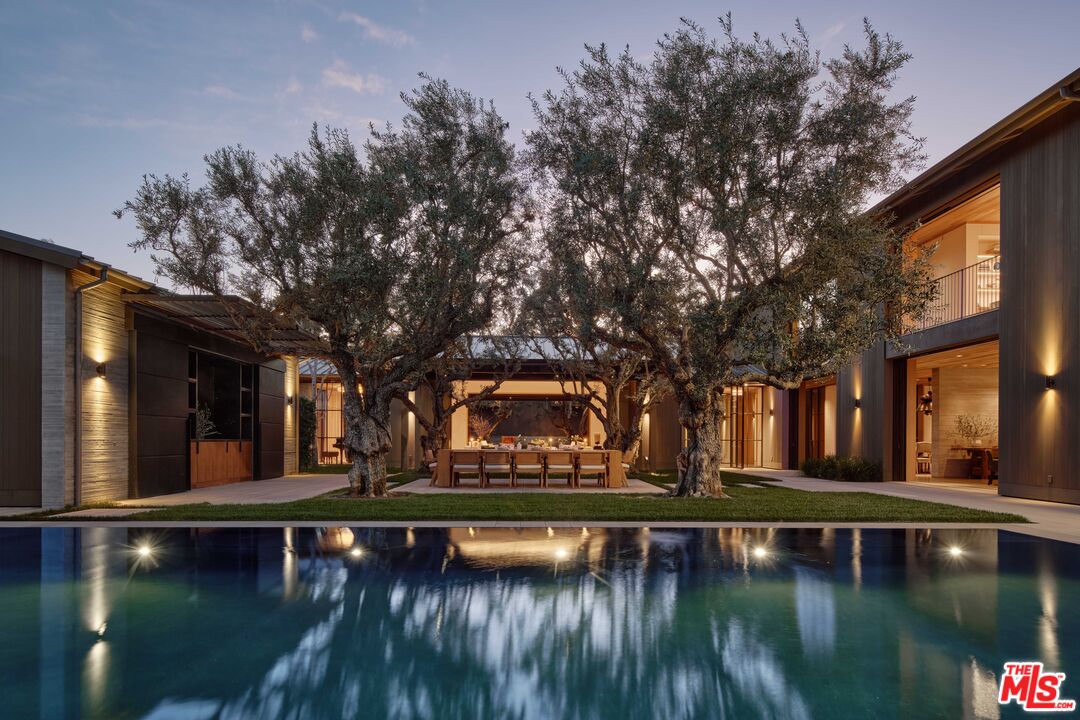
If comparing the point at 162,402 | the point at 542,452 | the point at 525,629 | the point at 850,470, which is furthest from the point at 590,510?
the point at 850,470

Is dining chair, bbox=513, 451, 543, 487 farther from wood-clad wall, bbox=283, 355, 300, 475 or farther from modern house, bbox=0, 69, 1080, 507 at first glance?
wood-clad wall, bbox=283, 355, 300, 475

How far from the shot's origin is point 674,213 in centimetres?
1215

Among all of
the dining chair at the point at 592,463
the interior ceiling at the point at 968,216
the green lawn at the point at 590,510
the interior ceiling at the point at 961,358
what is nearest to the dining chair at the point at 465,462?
the dining chair at the point at 592,463

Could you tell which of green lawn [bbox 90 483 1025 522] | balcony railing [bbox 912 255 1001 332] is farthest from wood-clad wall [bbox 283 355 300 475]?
balcony railing [bbox 912 255 1001 332]

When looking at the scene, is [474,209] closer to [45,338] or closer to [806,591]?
[45,338]

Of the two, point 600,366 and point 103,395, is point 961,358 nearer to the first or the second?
point 600,366

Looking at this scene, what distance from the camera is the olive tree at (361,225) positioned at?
11859 millimetres

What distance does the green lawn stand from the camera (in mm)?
10148

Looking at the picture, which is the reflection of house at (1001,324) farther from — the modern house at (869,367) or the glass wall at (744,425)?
the glass wall at (744,425)

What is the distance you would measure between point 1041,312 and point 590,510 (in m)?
10.0

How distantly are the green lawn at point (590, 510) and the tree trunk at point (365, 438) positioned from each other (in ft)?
2.47

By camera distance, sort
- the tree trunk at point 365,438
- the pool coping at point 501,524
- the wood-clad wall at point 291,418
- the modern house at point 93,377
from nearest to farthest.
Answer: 1. the pool coping at point 501,524
2. the modern house at point 93,377
3. the tree trunk at point 365,438
4. the wood-clad wall at point 291,418

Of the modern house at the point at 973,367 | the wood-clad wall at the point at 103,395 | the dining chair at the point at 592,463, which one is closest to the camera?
the wood-clad wall at the point at 103,395

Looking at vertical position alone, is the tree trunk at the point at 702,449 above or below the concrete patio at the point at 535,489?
above
